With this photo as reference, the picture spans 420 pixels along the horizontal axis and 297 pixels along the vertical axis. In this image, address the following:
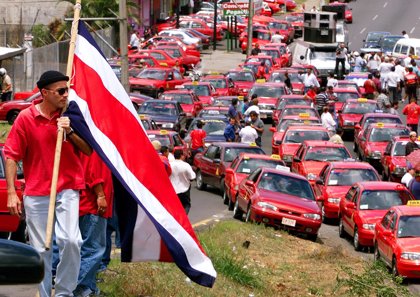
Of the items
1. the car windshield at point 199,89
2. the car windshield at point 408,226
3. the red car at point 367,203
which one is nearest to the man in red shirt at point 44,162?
the car windshield at point 408,226

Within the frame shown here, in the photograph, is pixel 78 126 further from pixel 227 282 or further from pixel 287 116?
pixel 287 116

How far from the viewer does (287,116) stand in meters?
39.1

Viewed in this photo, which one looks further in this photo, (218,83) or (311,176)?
(218,83)

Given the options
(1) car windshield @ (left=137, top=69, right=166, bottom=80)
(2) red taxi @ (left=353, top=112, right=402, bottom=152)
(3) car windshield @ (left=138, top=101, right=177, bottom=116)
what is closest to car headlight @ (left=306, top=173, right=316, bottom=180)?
(2) red taxi @ (left=353, top=112, right=402, bottom=152)

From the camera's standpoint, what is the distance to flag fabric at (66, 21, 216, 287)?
29.7 feet

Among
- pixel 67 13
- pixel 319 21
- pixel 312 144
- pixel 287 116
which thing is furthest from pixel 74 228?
pixel 319 21

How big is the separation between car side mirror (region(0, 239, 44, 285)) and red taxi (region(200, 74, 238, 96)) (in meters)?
42.7

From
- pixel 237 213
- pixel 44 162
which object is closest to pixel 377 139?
pixel 237 213

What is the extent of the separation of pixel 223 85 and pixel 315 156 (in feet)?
55.9

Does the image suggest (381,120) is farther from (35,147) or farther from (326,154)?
(35,147)

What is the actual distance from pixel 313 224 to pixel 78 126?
15964mm

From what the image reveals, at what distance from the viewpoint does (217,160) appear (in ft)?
99.8

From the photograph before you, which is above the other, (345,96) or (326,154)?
(326,154)

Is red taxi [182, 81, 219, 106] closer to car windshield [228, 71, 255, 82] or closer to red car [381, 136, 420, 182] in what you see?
car windshield [228, 71, 255, 82]
